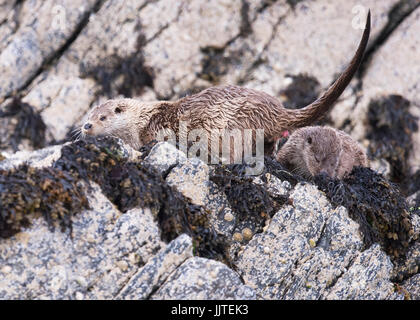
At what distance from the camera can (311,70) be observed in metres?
9.70

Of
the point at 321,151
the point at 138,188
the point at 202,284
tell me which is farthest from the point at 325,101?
the point at 202,284

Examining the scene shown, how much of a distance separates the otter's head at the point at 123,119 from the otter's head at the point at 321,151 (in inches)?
60.6

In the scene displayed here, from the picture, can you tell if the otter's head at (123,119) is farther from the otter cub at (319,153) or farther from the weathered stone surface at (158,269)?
the weathered stone surface at (158,269)

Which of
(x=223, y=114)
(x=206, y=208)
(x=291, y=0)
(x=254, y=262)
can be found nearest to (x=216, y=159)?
(x=223, y=114)

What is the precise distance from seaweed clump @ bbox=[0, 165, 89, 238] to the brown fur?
59.6 inches

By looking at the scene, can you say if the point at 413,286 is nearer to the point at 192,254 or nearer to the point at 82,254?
the point at 192,254

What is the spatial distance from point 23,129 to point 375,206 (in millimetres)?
5440

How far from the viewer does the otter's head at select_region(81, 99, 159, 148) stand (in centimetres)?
583

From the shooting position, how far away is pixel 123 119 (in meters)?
5.84

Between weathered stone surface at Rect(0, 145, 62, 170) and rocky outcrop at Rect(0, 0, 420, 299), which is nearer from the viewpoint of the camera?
rocky outcrop at Rect(0, 0, 420, 299)

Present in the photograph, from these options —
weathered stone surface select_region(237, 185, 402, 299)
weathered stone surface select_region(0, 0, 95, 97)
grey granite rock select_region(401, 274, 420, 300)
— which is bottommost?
grey granite rock select_region(401, 274, 420, 300)

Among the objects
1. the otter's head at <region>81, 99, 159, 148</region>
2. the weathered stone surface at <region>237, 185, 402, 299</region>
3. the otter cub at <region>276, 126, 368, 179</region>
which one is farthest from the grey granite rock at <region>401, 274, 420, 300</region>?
the otter's head at <region>81, 99, 159, 148</region>

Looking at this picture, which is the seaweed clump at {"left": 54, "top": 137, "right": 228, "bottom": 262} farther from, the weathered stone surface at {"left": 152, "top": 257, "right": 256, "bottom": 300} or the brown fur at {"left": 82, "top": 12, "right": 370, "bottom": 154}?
the brown fur at {"left": 82, "top": 12, "right": 370, "bottom": 154}
